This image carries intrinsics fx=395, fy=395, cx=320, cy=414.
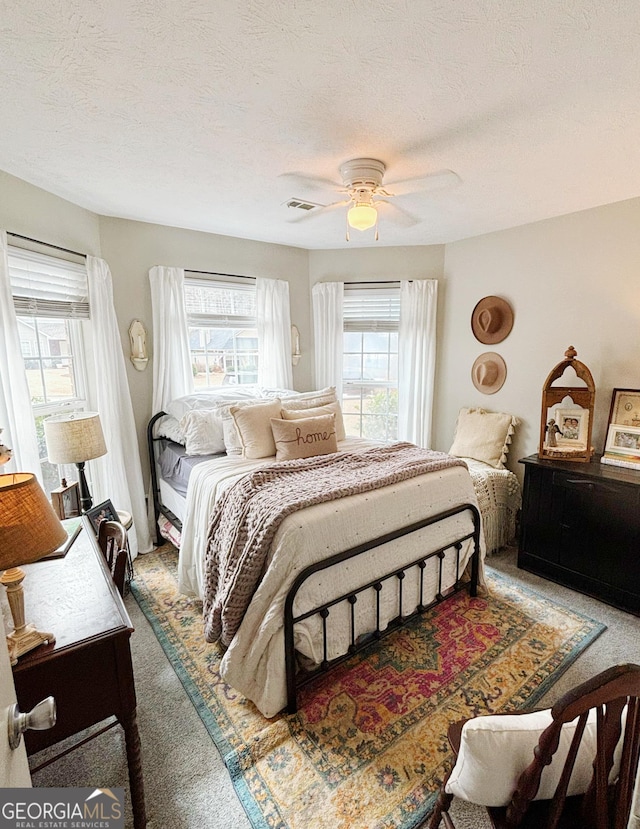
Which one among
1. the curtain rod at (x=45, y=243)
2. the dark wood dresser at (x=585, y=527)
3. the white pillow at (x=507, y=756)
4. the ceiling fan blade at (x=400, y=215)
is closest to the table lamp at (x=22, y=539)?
the white pillow at (x=507, y=756)

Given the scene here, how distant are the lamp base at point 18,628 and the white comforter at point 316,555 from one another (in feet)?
2.64

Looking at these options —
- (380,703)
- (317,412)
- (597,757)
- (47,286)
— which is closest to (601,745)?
(597,757)

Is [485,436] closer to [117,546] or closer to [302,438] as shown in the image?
[302,438]

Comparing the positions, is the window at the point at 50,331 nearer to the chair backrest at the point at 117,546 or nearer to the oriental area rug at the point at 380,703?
the chair backrest at the point at 117,546

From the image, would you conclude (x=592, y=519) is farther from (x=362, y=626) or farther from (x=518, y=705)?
(x=362, y=626)

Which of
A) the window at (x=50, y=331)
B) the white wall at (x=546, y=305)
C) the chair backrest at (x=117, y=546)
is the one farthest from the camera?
the white wall at (x=546, y=305)

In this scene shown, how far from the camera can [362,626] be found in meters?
1.99

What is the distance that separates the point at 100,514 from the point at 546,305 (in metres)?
3.57

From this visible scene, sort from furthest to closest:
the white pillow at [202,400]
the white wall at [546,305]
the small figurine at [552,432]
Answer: the white pillow at [202,400] → the small figurine at [552,432] → the white wall at [546,305]

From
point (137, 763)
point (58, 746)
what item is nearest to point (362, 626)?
point (137, 763)

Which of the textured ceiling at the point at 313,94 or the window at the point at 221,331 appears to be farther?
the window at the point at 221,331

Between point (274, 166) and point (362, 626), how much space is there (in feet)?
7.94

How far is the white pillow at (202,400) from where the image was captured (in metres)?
3.05

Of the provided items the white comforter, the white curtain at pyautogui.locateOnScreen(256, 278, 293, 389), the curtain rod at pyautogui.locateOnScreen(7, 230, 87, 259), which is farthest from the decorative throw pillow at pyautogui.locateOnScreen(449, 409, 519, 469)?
the curtain rod at pyautogui.locateOnScreen(7, 230, 87, 259)
